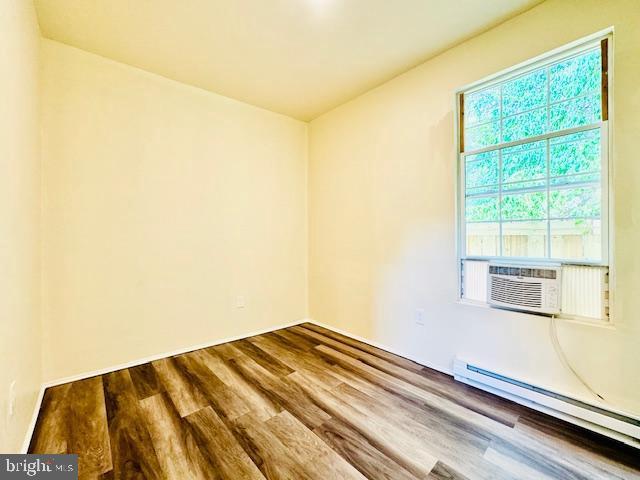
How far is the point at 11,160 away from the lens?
1256 millimetres

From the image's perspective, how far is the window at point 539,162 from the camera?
1.58 m

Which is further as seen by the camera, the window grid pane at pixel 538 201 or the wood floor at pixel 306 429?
the window grid pane at pixel 538 201

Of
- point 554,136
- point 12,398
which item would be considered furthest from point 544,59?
point 12,398

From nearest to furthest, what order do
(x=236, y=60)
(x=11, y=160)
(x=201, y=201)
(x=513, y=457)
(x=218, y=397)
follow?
(x=11, y=160) < (x=513, y=457) < (x=218, y=397) < (x=236, y=60) < (x=201, y=201)

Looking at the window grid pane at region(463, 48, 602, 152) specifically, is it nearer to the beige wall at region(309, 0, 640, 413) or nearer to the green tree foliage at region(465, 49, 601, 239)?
the green tree foliage at region(465, 49, 601, 239)

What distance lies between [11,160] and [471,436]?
2.71 metres

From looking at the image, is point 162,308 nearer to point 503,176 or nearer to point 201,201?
point 201,201

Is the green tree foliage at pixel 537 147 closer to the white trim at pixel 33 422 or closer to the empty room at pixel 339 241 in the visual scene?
the empty room at pixel 339 241

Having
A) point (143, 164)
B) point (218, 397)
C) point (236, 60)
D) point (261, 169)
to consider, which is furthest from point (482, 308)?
point (143, 164)

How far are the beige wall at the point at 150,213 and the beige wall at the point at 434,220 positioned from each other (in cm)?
67

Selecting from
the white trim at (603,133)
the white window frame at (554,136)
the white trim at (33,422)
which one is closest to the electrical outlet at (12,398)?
the white trim at (33,422)

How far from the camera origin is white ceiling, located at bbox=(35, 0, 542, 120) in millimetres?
1744

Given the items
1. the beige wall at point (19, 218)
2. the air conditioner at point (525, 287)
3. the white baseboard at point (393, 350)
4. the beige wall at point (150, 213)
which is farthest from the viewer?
the white baseboard at point (393, 350)

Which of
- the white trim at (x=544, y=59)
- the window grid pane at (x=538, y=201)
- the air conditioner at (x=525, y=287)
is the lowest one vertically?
the air conditioner at (x=525, y=287)
